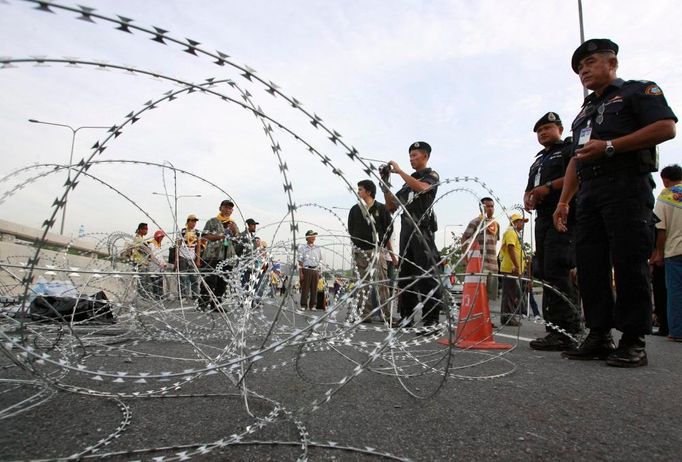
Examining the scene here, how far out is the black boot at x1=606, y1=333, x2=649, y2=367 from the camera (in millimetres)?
3061

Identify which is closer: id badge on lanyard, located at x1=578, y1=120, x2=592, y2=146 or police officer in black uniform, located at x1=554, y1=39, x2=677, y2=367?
police officer in black uniform, located at x1=554, y1=39, x2=677, y2=367

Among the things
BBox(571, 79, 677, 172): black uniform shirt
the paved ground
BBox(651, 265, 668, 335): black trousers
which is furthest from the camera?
BBox(651, 265, 668, 335): black trousers

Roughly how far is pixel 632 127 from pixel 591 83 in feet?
1.61

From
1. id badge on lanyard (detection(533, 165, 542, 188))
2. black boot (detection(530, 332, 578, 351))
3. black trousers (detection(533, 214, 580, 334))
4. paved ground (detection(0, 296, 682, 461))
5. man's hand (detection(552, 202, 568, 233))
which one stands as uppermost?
id badge on lanyard (detection(533, 165, 542, 188))

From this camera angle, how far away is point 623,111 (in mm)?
3168

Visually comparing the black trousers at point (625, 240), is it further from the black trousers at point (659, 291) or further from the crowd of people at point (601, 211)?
the black trousers at point (659, 291)

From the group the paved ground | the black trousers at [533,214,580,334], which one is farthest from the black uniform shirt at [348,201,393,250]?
the paved ground

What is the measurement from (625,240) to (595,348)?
892mm

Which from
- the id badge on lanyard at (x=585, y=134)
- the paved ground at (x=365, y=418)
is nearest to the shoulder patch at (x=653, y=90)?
the id badge on lanyard at (x=585, y=134)

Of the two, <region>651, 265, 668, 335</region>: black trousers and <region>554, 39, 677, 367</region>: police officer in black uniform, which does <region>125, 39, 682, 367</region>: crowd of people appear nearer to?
<region>554, 39, 677, 367</region>: police officer in black uniform

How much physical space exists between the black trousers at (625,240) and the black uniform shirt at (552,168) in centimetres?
90

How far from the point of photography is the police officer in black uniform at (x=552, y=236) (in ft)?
13.3

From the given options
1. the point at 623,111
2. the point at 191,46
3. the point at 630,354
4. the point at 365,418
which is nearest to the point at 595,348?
the point at 630,354

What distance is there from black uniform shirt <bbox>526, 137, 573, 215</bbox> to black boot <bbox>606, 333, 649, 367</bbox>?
4.83 ft
